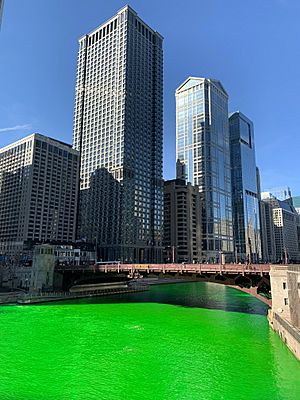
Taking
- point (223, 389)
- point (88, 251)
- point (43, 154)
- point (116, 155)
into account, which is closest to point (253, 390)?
point (223, 389)

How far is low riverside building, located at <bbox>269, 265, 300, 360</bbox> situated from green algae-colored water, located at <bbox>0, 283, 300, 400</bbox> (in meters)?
1.59

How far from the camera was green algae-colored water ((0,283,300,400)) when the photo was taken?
26.4 metres

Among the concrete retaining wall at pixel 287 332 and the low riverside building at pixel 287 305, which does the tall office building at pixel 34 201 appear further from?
the concrete retaining wall at pixel 287 332

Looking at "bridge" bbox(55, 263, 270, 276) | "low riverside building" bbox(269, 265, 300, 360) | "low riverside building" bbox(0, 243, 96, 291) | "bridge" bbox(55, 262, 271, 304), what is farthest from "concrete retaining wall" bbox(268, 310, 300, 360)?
"low riverside building" bbox(0, 243, 96, 291)

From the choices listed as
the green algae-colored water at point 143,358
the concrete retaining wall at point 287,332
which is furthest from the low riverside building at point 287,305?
the green algae-colored water at point 143,358

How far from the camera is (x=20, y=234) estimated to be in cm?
18350

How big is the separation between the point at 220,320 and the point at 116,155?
153 meters

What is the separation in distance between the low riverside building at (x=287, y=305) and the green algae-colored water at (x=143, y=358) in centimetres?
159

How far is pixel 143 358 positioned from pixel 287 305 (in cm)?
2469

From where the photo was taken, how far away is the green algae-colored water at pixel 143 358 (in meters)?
26.4

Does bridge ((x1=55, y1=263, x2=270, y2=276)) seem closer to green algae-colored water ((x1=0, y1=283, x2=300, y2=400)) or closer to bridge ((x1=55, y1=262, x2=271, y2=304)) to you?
bridge ((x1=55, y1=262, x2=271, y2=304))

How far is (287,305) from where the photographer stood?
Result: 4625cm

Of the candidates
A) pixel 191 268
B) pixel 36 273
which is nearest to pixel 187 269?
pixel 191 268

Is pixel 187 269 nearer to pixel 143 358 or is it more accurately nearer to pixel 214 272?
pixel 214 272
